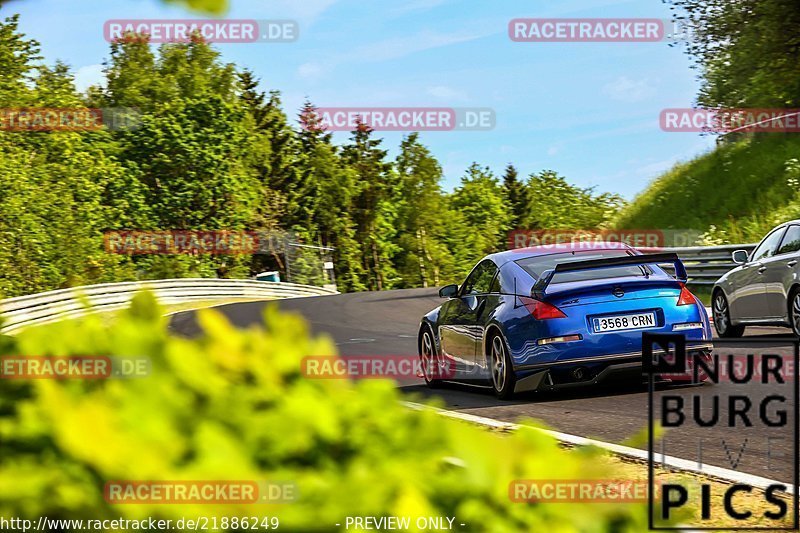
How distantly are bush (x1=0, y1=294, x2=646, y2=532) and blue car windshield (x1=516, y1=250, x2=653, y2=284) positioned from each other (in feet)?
28.0

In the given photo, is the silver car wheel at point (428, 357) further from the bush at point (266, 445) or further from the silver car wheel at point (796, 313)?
Answer: the bush at point (266, 445)

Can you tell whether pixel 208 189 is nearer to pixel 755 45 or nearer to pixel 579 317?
pixel 755 45

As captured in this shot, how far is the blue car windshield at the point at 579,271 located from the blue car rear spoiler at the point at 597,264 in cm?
20

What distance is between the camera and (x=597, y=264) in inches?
400

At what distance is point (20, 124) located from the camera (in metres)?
62.7

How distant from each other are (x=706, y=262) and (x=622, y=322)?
15.8 meters

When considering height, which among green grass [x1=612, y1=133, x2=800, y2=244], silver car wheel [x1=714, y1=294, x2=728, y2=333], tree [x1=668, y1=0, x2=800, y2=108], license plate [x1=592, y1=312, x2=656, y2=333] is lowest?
silver car wheel [x1=714, y1=294, x2=728, y2=333]

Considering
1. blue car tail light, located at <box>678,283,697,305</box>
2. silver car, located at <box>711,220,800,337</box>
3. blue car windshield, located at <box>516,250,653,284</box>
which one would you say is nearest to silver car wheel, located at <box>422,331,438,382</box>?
blue car windshield, located at <box>516,250,653,284</box>

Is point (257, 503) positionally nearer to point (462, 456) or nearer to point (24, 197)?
point (462, 456)

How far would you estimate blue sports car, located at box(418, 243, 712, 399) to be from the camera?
10.2 metres

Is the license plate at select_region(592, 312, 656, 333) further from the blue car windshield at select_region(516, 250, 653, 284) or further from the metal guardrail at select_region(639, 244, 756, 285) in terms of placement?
the metal guardrail at select_region(639, 244, 756, 285)

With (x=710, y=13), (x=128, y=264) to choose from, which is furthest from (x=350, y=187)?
(x=710, y=13)

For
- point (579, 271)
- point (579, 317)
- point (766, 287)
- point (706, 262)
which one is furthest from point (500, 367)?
point (706, 262)

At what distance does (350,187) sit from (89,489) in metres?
97.6
